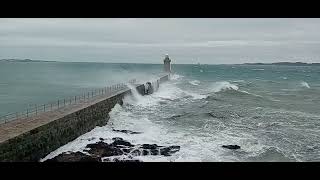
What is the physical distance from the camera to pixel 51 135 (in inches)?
575

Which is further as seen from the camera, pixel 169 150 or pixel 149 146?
pixel 149 146

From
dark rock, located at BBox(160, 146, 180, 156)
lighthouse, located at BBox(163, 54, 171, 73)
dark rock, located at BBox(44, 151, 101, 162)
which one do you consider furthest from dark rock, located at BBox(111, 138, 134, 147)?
lighthouse, located at BBox(163, 54, 171, 73)

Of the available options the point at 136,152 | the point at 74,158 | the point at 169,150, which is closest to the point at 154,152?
the point at 169,150

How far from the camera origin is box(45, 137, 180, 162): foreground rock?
1426 cm

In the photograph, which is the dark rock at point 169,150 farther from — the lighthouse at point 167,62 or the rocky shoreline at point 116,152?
the lighthouse at point 167,62

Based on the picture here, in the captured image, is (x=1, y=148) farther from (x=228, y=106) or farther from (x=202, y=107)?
(x=228, y=106)

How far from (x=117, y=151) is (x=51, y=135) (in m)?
2.56

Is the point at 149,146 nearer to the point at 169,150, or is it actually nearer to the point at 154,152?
the point at 154,152

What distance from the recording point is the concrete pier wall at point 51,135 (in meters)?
11.7

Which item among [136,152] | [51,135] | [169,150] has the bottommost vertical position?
[136,152]

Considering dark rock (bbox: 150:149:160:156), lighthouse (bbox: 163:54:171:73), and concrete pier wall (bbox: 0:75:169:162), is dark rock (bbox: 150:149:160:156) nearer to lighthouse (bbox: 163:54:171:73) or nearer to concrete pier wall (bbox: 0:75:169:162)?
concrete pier wall (bbox: 0:75:169:162)

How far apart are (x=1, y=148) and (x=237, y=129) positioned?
43.3 feet

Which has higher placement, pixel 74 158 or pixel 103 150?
pixel 74 158

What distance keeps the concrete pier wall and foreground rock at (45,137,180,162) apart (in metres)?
0.80
